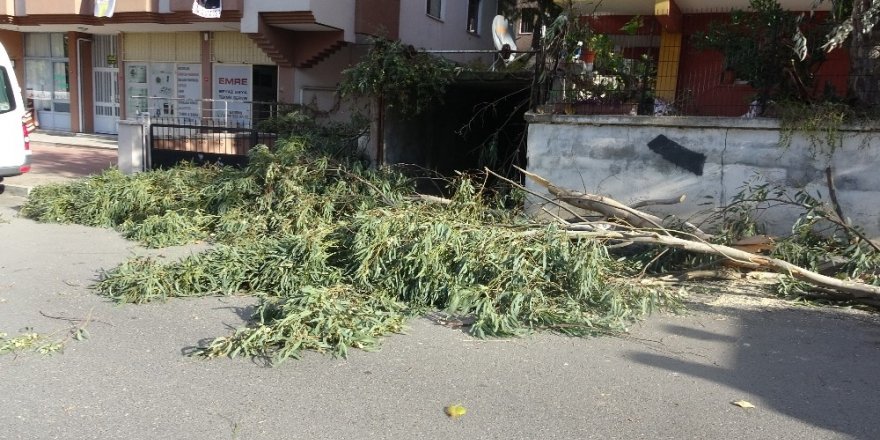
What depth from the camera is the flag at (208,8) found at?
1633 cm

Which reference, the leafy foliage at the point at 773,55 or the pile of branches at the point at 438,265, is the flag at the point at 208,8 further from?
the leafy foliage at the point at 773,55

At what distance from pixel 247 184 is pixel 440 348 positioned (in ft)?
16.4

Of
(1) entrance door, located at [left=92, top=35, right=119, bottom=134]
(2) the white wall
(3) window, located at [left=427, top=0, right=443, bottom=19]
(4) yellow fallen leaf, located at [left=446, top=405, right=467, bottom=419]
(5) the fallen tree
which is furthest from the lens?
(1) entrance door, located at [left=92, top=35, right=119, bottom=134]

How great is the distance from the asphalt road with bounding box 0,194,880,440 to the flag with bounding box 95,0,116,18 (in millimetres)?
13943

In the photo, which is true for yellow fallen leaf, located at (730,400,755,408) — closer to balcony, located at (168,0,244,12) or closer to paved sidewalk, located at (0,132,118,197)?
paved sidewalk, located at (0,132,118,197)

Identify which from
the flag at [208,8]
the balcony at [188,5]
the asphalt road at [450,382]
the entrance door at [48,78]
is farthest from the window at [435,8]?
the asphalt road at [450,382]

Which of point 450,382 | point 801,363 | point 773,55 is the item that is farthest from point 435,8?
point 450,382

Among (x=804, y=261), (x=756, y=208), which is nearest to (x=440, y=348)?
(x=804, y=261)

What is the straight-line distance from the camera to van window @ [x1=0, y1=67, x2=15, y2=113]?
10516 millimetres

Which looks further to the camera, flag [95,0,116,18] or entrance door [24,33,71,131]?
entrance door [24,33,71,131]

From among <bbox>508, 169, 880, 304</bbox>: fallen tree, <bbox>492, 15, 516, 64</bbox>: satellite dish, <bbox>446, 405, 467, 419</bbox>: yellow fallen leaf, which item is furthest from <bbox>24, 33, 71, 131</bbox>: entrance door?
<bbox>446, 405, 467, 419</bbox>: yellow fallen leaf

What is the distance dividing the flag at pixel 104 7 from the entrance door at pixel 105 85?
163 inches

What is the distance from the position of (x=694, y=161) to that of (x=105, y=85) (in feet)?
67.2

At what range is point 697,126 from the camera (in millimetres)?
8352
